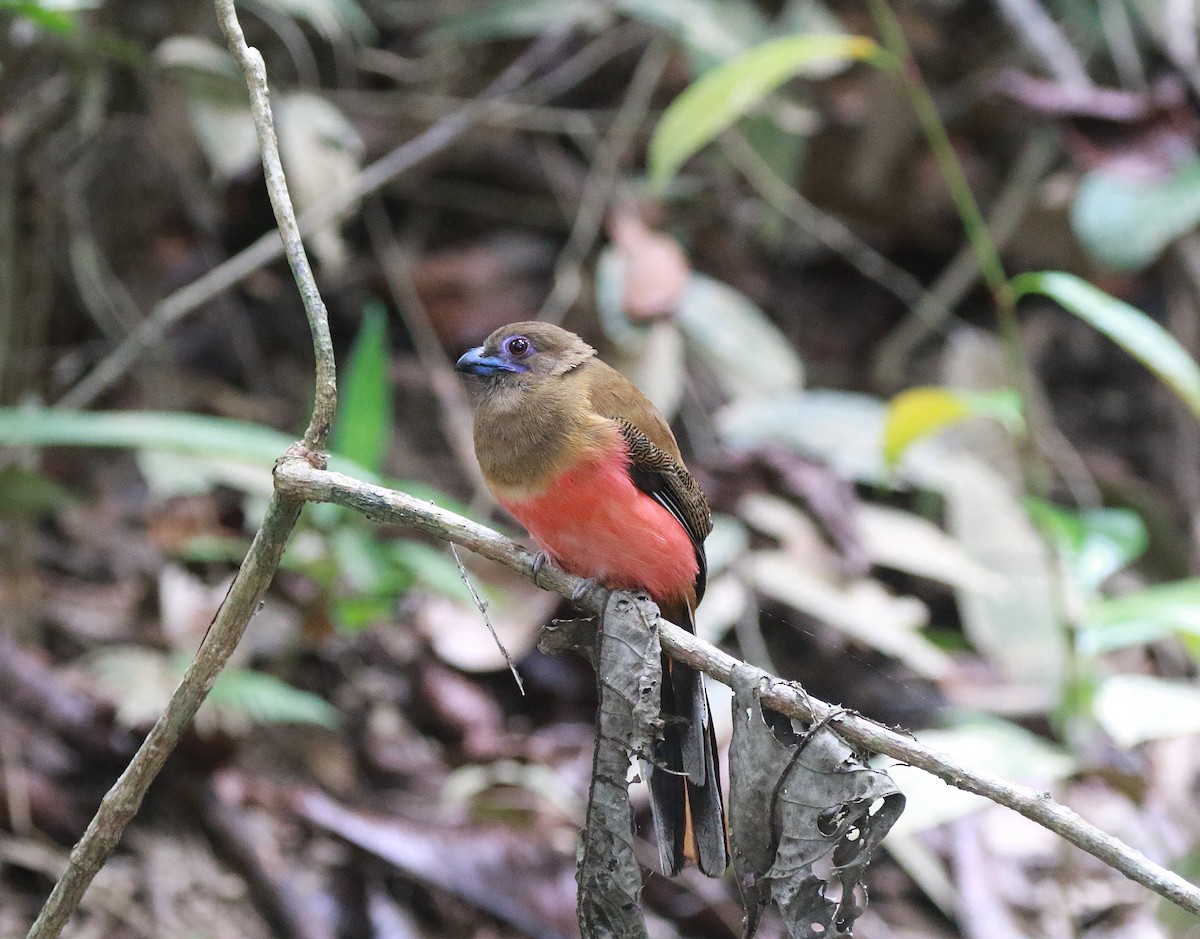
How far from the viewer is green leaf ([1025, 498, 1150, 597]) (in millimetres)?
3369

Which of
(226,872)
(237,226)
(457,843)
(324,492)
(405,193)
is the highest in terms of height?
(405,193)

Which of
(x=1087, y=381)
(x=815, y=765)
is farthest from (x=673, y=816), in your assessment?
(x=1087, y=381)

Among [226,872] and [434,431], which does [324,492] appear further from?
[434,431]

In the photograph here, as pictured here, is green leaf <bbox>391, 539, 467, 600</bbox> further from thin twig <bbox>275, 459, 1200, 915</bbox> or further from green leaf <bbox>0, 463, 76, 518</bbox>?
thin twig <bbox>275, 459, 1200, 915</bbox>

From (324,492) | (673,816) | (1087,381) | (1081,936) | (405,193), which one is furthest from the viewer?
(1087,381)

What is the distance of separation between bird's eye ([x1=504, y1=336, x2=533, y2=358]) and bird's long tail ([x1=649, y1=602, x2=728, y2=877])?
0.82 meters

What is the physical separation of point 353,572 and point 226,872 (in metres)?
0.81

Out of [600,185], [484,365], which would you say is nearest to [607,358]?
[600,185]

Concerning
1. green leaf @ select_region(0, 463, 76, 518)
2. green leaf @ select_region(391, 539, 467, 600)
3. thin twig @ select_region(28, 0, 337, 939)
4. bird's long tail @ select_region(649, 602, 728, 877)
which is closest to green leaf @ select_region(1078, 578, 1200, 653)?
bird's long tail @ select_region(649, 602, 728, 877)

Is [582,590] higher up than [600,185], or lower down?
lower down

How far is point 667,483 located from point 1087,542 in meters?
1.55

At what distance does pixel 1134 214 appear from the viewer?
480cm

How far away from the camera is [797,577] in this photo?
13.1ft

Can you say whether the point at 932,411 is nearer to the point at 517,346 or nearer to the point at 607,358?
the point at 517,346
